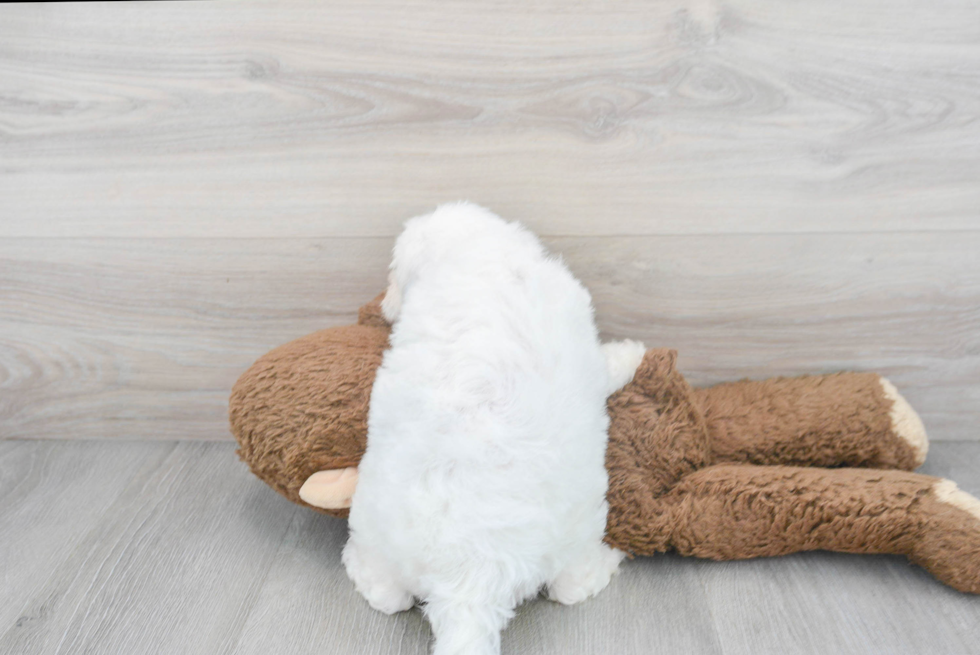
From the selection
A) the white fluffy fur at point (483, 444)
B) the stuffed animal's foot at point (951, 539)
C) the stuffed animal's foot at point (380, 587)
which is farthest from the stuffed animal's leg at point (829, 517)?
the stuffed animal's foot at point (380, 587)

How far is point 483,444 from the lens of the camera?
582 mm

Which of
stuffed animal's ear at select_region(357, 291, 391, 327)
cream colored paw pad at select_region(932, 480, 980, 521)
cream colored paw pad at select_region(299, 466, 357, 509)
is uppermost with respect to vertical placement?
stuffed animal's ear at select_region(357, 291, 391, 327)

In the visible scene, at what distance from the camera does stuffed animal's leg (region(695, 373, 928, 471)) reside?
802 mm

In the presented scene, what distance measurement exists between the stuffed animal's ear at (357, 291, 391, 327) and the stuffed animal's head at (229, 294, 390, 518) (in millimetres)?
46

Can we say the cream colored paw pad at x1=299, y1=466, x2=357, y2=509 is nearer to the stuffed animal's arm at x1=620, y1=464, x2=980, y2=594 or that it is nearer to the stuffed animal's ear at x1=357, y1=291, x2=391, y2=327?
the stuffed animal's ear at x1=357, y1=291, x2=391, y2=327

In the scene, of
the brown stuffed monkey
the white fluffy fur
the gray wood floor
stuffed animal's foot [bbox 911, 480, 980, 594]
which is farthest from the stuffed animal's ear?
stuffed animal's foot [bbox 911, 480, 980, 594]

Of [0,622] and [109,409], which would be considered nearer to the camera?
[0,622]

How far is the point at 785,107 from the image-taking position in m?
0.78

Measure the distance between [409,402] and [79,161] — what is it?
556 mm

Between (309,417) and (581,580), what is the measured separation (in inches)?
12.5

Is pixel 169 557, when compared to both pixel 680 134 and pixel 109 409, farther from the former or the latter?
pixel 680 134

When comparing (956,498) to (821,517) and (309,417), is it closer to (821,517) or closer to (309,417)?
(821,517)

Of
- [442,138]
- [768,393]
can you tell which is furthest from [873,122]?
[442,138]

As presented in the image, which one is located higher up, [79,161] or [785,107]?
[785,107]
